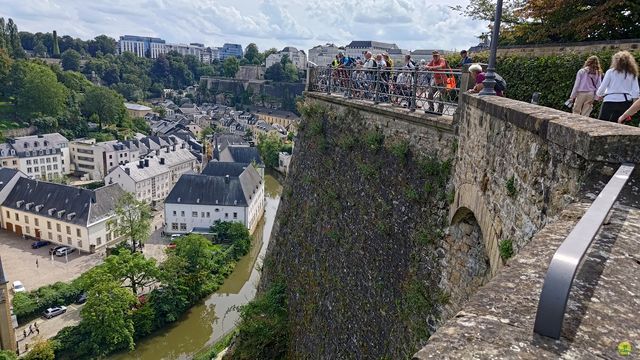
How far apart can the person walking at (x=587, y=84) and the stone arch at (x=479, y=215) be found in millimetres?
2140

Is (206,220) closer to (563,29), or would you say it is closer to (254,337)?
(254,337)

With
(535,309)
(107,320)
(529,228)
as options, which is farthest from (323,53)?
(535,309)

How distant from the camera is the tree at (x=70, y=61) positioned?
407 feet

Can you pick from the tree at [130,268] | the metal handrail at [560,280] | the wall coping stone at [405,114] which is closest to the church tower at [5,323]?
the tree at [130,268]

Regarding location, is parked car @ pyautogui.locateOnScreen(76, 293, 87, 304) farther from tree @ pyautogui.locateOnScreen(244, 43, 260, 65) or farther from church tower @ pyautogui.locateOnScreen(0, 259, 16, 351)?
tree @ pyautogui.locateOnScreen(244, 43, 260, 65)

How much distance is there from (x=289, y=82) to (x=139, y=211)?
8563 centimetres

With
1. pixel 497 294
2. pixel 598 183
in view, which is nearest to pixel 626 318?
pixel 497 294

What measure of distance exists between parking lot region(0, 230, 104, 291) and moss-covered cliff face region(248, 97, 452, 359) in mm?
25236

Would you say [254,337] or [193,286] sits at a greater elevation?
[254,337]

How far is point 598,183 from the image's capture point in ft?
9.72

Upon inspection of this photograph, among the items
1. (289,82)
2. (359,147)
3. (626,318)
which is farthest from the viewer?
(289,82)

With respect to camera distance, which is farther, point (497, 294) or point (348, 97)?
point (348, 97)

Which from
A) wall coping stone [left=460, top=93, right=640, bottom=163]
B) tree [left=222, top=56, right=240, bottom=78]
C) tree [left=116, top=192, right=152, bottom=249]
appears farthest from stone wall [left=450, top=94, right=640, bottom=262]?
tree [left=222, top=56, right=240, bottom=78]

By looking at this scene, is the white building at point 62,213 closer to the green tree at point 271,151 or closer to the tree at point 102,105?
the green tree at point 271,151
